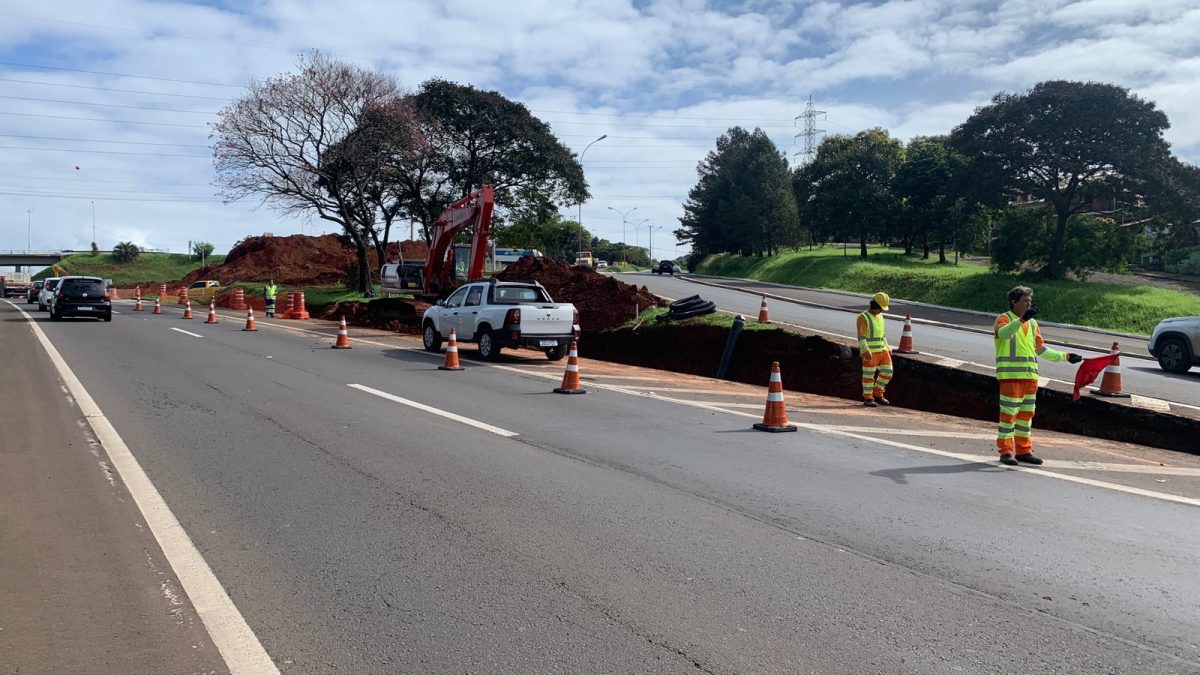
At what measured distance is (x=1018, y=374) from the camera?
8164 mm

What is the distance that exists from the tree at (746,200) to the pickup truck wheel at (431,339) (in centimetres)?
5140

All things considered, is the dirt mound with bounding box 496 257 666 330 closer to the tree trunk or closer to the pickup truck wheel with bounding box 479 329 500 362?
the pickup truck wheel with bounding box 479 329 500 362

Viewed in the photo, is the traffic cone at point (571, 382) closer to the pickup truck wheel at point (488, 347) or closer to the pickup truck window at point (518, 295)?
the pickup truck wheel at point (488, 347)

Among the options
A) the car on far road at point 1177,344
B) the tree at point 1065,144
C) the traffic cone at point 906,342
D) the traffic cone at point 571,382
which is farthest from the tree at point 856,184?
the traffic cone at point 571,382

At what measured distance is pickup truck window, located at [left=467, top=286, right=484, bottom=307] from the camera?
60.5 feet

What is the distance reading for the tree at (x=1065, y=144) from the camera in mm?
34781

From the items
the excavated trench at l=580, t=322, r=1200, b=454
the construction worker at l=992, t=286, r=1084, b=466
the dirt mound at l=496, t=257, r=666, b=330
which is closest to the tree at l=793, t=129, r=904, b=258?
the dirt mound at l=496, t=257, r=666, b=330

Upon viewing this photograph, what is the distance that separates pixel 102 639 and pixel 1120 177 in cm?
4096

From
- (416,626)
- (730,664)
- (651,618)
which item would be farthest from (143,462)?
(730,664)

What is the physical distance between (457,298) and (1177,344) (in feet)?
49.8

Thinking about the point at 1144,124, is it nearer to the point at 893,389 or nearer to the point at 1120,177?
the point at 1120,177

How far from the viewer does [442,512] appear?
614cm

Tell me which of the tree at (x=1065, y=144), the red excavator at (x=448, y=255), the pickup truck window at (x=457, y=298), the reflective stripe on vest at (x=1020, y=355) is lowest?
the reflective stripe on vest at (x=1020, y=355)

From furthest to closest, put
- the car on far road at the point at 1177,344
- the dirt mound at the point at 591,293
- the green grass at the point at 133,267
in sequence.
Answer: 1. the green grass at the point at 133,267
2. the dirt mound at the point at 591,293
3. the car on far road at the point at 1177,344
